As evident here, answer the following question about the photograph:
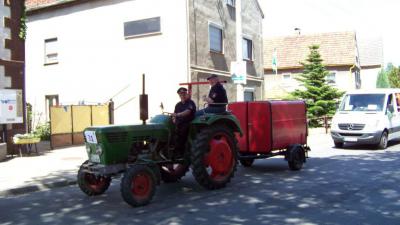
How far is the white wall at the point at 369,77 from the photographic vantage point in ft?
194

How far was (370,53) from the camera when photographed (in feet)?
196

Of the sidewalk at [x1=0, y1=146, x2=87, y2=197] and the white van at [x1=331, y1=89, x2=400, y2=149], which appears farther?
the white van at [x1=331, y1=89, x2=400, y2=149]

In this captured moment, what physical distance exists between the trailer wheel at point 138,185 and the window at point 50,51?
17376 millimetres

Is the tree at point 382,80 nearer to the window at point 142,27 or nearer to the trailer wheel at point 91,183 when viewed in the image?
the window at point 142,27

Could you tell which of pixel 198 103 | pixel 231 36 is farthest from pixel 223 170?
pixel 231 36

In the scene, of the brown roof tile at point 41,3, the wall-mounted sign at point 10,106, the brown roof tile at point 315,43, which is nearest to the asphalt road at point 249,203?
the wall-mounted sign at point 10,106

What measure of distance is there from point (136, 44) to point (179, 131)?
504 inches

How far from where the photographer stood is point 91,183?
26.1 feet

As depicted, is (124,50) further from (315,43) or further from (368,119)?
(315,43)

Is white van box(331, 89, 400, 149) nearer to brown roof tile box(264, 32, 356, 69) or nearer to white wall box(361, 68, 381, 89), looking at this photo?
brown roof tile box(264, 32, 356, 69)

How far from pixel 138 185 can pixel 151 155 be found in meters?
0.83

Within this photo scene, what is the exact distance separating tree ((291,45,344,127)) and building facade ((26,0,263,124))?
223 inches

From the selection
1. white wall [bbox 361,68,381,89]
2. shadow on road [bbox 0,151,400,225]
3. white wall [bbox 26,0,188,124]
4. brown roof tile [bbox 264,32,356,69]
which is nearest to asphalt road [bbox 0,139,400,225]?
shadow on road [bbox 0,151,400,225]

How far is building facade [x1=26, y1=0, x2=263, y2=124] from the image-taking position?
19562mm
